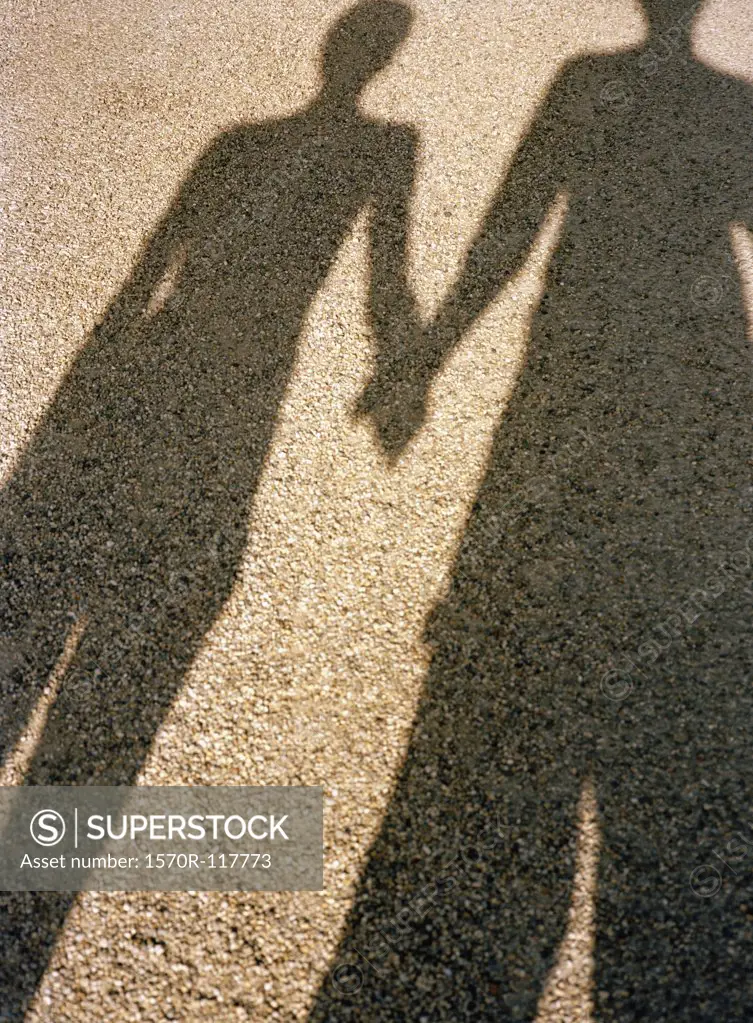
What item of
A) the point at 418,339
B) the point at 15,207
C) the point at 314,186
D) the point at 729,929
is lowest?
the point at 729,929

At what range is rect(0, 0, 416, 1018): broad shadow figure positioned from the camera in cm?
286

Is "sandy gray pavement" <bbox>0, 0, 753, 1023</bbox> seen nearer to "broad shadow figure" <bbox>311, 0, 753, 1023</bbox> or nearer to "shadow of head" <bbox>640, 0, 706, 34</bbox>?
"broad shadow figure" <bbox>311, 0, 753, 1023</bbox>

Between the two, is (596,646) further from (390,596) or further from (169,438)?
(169,438)

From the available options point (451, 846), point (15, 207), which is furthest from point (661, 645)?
point (15, 207)

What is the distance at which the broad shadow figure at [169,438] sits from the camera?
2.86 meters

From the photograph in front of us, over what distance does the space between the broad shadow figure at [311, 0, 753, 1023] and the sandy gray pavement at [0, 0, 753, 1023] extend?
1 cm

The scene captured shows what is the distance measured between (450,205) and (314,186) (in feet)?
2.69

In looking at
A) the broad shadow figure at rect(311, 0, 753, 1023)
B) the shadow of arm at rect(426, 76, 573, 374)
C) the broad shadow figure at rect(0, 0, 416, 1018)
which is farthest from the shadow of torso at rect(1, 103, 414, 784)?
the broad shadow figure at rect(311, 0, 753, 1023)

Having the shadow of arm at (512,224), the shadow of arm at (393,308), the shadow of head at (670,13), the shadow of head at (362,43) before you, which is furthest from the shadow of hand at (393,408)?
the shadow of head at (670,13)

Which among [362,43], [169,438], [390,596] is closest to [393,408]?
[390,596]

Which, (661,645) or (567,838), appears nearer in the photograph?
(567,838)

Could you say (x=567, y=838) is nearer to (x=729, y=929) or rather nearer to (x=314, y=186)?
(x=729, y=929)

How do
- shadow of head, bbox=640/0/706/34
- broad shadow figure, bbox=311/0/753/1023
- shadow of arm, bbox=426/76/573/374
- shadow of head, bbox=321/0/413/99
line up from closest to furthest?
broad shadow figure, bbox=311/0/753/1023, shadow of arm, bbox=426/76/573/374, shadow of head, bbox=321/0/413/99, shadow of head, bbox=640/0/706/34

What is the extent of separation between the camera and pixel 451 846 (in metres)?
2.51
